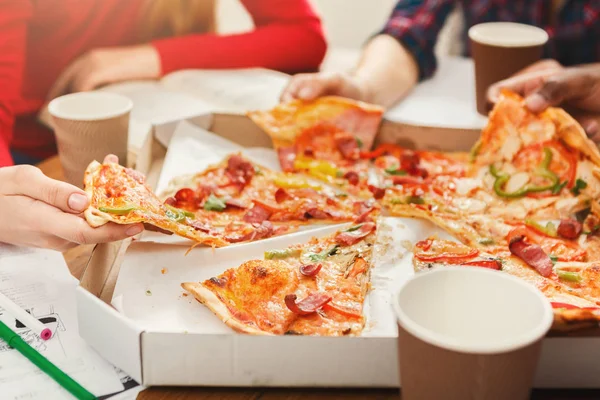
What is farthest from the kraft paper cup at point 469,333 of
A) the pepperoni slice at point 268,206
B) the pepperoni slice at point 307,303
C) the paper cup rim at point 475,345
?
the pepperoni slice at point 268,206

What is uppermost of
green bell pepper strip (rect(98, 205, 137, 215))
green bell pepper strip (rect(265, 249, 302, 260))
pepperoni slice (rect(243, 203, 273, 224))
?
green bell pepper strip (rect(98, 205, 137, 215))

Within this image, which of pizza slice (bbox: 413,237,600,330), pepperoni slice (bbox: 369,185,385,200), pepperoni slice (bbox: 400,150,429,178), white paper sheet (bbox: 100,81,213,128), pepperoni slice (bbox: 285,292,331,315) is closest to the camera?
pizza slice (bbox: 413,237,600,330)

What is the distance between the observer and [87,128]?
1909 mm

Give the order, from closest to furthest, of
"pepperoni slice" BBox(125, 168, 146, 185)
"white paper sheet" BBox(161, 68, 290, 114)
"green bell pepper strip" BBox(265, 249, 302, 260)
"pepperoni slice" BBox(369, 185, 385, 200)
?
"green bell pepper strip" BBox(265, 249, 302, 260)
"pepperoni slice" BBox(125, 168, 146, 185)
"pepperoni slice" BBox(369, 185, 385, 200)
"white paper sheet" BBox(161, 68, 290, 114)

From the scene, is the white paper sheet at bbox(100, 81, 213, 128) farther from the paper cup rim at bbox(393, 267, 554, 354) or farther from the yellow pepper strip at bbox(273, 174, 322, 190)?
the paper cup rim at bbox(393, 267, 554, 354)

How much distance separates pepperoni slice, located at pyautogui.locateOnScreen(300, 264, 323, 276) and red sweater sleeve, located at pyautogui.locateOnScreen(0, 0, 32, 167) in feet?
5.03

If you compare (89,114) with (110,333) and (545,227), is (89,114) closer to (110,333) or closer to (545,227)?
(110,333)

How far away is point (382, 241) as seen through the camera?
1.67 meters

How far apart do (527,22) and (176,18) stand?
1494 mm

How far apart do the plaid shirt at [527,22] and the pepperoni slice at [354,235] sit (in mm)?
1257

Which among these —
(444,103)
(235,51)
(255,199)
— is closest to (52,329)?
(255,199)

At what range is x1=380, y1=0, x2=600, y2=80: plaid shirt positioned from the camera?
2.82 meters

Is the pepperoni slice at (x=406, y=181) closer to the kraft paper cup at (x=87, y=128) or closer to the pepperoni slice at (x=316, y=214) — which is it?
the pepperoni slice at (x=316, y=214)

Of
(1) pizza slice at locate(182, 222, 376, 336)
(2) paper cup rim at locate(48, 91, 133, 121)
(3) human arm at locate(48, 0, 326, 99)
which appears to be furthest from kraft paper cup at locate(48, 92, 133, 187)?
(3) human arm at locate(48, 0, 326, 99)
